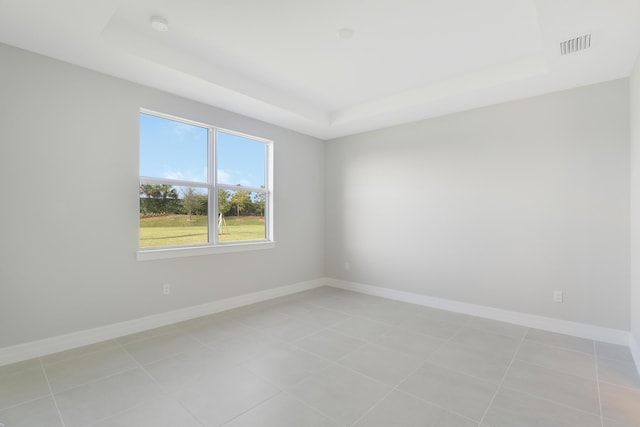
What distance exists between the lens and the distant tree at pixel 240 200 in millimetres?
4195

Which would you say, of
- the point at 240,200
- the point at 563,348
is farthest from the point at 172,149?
the point at 563,348

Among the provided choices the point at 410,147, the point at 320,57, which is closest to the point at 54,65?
the point at 320,57

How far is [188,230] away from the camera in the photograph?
3705mm

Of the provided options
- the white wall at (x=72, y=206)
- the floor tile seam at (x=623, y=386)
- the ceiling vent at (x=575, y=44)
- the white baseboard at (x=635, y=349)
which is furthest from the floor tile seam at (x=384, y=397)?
the ceiling vent at (x=575, y=44)

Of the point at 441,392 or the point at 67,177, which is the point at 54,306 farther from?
the point at 441,392

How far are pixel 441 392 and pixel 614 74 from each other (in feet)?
10.8

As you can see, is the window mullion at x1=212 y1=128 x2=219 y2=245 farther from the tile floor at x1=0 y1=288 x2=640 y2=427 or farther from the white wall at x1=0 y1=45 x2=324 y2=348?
the tile floor at x1=0 y1=288 x2=640 y2=427

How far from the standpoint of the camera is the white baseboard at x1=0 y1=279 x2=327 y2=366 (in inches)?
99.0

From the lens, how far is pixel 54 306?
8.81 feet

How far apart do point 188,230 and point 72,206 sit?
1.17 m

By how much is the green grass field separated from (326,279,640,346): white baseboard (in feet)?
6.69

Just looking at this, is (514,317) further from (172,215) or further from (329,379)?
(172,215)

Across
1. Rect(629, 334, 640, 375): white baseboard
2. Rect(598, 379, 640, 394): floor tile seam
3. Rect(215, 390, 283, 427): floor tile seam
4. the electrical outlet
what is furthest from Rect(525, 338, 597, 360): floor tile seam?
Rect(215, 390, 283, 427): floor tile seam

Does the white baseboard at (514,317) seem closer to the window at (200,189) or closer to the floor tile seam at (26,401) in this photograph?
the window at (200,189)
